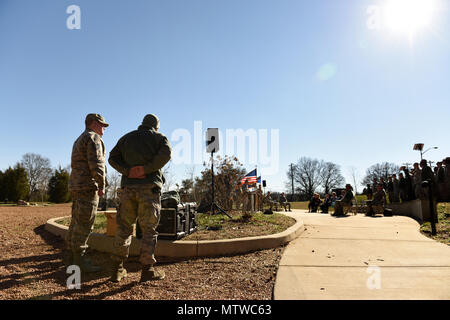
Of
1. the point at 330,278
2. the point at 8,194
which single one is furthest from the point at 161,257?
the point at 8,194

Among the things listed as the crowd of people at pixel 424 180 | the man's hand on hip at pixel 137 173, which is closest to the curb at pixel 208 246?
the man's hand on hip at pixel 137 173

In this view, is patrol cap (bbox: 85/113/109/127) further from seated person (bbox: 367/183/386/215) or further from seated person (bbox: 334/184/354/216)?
seated person (bbox: 367/183/386/215)

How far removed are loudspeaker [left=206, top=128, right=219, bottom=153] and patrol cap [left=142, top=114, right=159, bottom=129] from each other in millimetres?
4891

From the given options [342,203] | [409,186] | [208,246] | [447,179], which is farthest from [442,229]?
[409,186]

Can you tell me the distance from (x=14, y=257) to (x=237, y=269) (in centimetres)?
389

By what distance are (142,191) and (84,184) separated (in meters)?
1.07

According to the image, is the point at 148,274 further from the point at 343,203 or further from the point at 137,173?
the point at 343,203

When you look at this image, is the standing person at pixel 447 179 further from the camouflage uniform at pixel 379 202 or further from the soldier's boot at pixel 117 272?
the soldier's boot at pixel 117 272

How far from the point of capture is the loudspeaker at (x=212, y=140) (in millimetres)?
8516

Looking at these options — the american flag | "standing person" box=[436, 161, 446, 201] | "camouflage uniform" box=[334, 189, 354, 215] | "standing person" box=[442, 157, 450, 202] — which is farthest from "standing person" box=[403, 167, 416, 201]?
the american flag

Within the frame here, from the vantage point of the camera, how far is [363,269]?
324cm

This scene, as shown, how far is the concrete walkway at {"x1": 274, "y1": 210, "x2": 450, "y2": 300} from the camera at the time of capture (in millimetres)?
2500

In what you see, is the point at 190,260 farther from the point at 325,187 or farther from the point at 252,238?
the point at 325,187

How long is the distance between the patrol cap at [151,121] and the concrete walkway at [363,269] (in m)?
2.53
